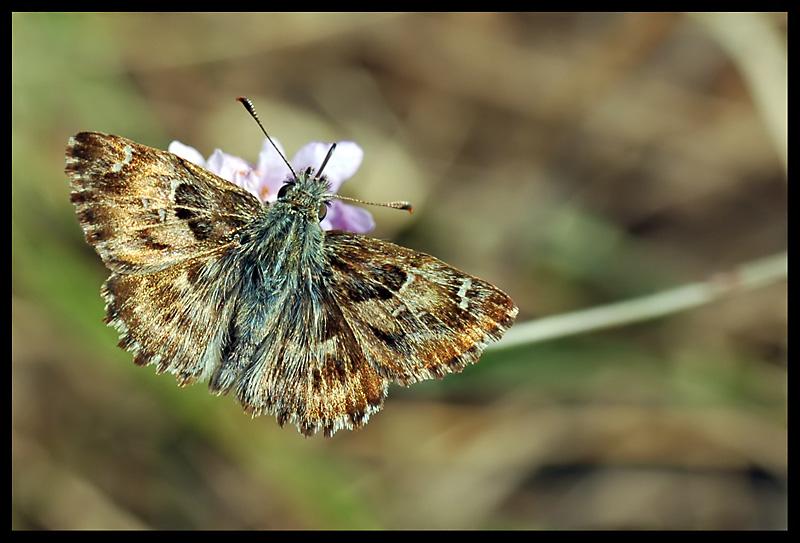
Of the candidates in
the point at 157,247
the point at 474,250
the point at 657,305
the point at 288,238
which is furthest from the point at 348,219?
the point at 474,250

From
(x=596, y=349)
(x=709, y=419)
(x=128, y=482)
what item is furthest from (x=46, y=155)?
(x=709, y=419)

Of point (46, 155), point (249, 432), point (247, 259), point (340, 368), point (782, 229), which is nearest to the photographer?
point (340, 368)

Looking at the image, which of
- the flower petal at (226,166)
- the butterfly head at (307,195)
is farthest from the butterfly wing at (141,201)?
the flower petal at (226,166)

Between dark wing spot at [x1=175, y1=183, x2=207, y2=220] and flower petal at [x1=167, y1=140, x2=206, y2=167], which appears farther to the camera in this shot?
flower petal at [x1=167, y1=140, x2=206, y2=167]

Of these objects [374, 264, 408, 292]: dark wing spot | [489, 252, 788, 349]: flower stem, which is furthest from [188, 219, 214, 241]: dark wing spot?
[489, 252, 788, 349]: flower stem

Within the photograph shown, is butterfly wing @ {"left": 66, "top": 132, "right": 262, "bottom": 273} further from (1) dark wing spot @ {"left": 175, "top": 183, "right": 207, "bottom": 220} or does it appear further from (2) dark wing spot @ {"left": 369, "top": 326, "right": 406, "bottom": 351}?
(2) dark wing spot @ {"left": 369, "top": 326, "right": 406, "bottom": 351}

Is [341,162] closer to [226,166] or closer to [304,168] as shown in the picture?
[304,168]
